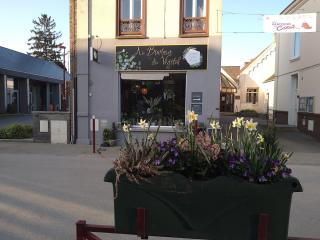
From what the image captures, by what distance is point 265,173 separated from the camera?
2824mm

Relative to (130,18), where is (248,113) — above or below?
below

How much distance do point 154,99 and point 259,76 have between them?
2645 centimetres

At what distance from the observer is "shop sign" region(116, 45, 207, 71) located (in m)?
13.9

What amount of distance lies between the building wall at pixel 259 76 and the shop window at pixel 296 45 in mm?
14414

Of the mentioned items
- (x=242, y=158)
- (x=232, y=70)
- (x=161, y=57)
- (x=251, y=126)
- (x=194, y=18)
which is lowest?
(x=242, y=158)

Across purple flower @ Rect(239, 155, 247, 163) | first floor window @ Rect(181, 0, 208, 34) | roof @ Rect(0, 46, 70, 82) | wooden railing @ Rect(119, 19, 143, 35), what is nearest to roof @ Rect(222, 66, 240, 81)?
roof @ Rect(0, 46, 70, 82)

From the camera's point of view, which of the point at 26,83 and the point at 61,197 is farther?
the point at 26,83

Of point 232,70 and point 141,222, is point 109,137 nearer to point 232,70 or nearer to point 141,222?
point 141,222

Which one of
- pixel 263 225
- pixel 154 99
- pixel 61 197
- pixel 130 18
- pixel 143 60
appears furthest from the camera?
pixel 154 99

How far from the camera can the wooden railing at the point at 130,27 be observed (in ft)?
46.9

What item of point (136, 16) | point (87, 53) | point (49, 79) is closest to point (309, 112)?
point (136, 16)

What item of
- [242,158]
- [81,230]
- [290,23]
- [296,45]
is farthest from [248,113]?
[81,230]

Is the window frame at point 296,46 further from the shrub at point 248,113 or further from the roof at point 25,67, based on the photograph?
the roof at point 25,67

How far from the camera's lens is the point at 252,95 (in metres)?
39.7
